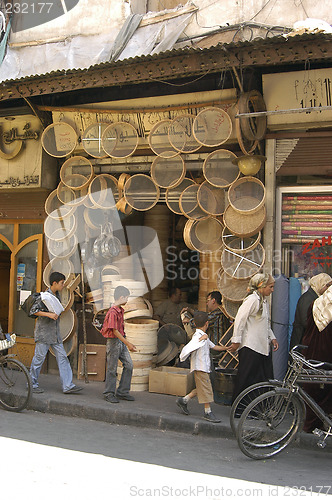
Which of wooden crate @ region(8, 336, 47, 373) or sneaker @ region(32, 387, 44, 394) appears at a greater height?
wooden crate @ region(8, 336, 47, 373)

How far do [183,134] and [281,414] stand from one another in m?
4.34

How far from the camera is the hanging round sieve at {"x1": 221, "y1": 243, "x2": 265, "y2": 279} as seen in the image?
752 cm

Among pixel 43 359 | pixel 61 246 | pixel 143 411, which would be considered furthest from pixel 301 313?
pixel 61 246

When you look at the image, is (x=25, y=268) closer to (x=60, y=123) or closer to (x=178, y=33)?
(x=60, y=123)

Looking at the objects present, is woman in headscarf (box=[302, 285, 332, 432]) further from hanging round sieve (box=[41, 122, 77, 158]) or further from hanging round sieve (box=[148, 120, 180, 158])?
hanging round sieve (box=[41, 122, 77, 158])

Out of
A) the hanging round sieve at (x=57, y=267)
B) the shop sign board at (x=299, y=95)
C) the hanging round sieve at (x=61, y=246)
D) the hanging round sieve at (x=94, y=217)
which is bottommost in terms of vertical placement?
the hanging round sieve at (x=57, y=267)

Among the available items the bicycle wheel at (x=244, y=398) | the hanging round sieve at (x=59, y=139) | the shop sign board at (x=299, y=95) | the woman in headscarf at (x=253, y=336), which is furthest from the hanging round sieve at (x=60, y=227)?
the bicycle wheel at (x=244, y=398)

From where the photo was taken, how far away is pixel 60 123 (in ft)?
29.0

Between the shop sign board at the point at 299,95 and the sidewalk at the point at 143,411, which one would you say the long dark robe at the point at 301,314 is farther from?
the shop sign board at the point at 299,95

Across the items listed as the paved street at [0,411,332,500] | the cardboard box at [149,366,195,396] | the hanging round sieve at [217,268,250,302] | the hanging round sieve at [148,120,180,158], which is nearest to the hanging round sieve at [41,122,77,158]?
the hanging round sieve at [148,120,180,158]

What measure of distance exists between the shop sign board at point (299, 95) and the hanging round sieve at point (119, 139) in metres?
2.12

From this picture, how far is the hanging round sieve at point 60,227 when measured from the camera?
8906 millimetres

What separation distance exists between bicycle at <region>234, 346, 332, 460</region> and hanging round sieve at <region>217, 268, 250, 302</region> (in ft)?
7.34

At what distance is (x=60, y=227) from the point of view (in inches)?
357
